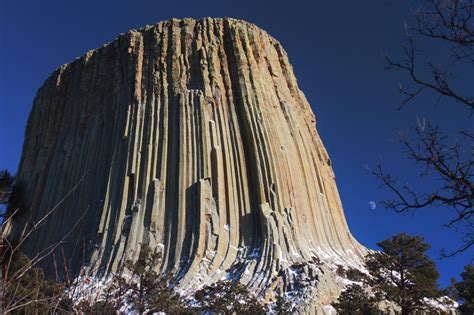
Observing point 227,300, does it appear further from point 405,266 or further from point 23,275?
point 23,275

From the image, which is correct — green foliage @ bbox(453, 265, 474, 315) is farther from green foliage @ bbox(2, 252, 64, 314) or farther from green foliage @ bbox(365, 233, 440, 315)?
green foliage @ bbox(2, 252, 64, 314)

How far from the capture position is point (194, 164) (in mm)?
34406

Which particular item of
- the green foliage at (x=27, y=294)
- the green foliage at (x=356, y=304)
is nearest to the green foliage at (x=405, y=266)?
the green foliage at (x=356, y=304)

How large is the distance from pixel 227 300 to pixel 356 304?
5877mm

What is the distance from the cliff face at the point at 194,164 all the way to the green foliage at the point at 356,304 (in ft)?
6.94

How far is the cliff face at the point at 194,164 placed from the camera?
3042 centimetres

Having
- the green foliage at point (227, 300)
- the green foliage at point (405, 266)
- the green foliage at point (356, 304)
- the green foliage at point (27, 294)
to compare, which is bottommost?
the green foliage at point (27, 294)

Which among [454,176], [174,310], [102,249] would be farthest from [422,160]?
[102,249]

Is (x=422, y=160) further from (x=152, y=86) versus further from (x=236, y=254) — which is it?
(x=152, y=86)

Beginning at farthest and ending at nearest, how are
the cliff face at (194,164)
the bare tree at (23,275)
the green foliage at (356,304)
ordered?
the cliff face at (194,164) → the green foliage at (356,304) → the bare tree at (23,275)

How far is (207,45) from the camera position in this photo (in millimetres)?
40625

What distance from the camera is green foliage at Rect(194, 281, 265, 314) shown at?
2152 cm

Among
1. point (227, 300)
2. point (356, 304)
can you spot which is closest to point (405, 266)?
point (356, 304)

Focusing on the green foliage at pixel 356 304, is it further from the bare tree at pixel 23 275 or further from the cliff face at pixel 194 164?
the bare tree at pixel 23 275
